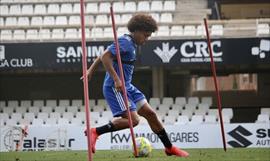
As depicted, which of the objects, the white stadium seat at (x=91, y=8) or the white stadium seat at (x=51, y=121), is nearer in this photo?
the white stadium seat at (x=51, y=121)

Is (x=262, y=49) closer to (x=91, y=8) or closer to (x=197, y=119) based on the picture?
(x=197, y=119)

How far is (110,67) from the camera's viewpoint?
9.27m

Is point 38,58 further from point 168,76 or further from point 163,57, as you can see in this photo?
point 168,76

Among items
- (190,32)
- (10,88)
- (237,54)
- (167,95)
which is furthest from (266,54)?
(10,88)

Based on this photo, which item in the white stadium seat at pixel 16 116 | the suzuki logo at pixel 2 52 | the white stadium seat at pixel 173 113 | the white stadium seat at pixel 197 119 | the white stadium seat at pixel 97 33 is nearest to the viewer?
the white stadium seat at pixel 197 119

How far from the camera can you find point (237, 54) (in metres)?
23.4

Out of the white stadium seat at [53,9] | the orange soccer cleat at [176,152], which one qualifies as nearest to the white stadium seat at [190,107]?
the white stadium seat at [53,9]

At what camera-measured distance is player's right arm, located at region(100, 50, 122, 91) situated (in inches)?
357

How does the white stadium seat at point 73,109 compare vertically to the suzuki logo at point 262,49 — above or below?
below

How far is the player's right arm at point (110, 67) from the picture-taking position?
29.8ft

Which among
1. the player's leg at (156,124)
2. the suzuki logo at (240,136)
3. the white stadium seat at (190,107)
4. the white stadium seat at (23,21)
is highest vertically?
the white stadium seat at (23,21)

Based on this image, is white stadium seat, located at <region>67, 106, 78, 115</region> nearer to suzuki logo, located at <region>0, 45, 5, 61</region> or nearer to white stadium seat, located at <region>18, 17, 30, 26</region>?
suzuki logo, located at <region>0, 45, 5, 61</region>

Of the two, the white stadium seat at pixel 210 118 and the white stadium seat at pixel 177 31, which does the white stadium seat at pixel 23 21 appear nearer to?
the white stadium seat at pixel 177 31

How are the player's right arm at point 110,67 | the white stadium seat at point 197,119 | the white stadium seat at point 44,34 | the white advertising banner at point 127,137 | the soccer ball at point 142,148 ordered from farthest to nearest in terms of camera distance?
Answer: the white stadium seat at point 44,34, the white stadium seat at point 197,119, the white advertising banner at point 127,137, the soccer ball at point 142,148, the player's right arm at point 110,67
